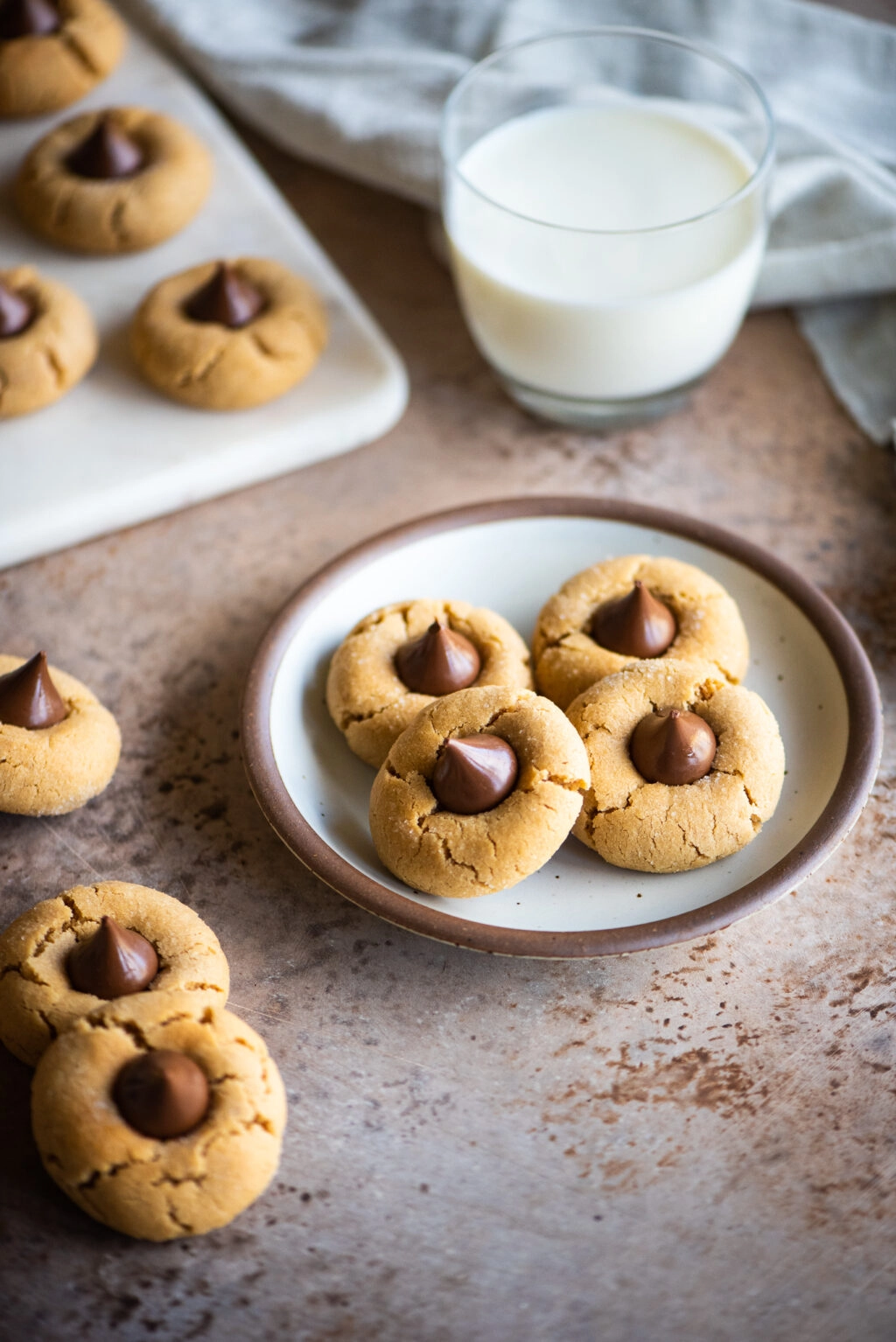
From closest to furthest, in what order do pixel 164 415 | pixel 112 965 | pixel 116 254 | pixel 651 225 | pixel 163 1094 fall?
pixel 163 1094, pixel 112 965, pixel 651 225, pixel 164 415, pixel 116 254

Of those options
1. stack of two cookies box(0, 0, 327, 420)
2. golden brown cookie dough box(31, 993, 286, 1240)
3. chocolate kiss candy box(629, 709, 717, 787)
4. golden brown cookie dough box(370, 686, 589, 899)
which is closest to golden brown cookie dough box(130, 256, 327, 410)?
stack of two cookies box(0, 0, 327, 420)

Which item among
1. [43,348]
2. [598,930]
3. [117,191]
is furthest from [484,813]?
[117,191]

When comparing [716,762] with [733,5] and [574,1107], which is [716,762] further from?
[733,5]

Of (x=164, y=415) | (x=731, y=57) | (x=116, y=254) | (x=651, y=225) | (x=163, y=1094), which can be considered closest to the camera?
(x=163, y=1094)

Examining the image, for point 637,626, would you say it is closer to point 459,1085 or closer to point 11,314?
point 459,1085

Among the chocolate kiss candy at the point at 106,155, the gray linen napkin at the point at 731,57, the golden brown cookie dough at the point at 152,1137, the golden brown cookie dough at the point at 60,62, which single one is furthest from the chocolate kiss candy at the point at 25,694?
the golden brown cookie dough at the point at 60,62

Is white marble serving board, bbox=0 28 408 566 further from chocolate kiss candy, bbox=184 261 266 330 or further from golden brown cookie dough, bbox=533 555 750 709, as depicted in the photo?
golden brown cookie dough, bbox=533 555 750 709

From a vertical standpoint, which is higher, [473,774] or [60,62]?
[60,62]
